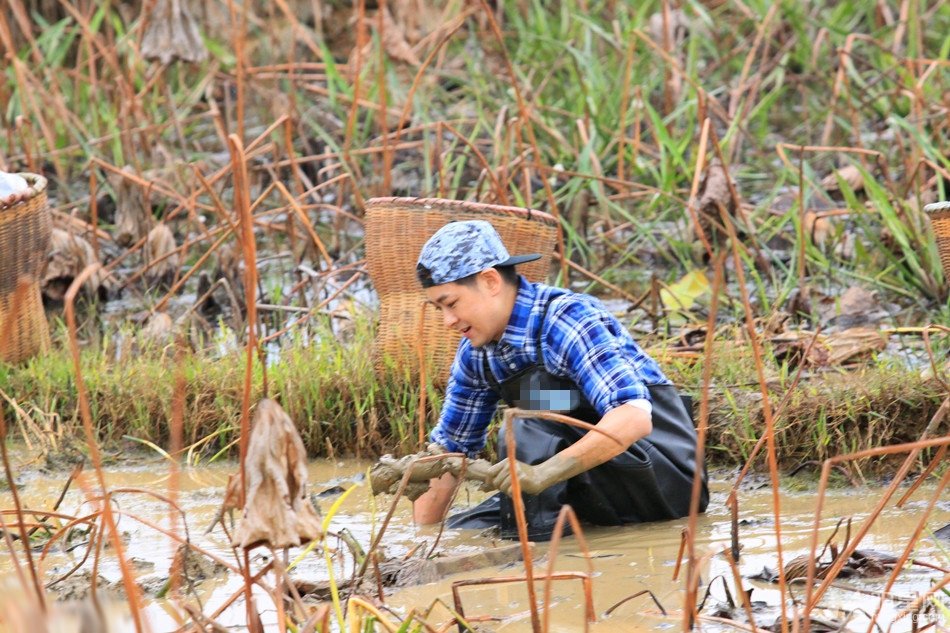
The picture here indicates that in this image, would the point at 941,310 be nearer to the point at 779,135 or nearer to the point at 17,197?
the point at 779,135

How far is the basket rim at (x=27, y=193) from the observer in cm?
452

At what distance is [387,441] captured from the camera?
4.15 metres

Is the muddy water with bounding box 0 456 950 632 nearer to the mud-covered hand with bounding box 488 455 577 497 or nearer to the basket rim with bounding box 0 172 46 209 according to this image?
the mud-covered hand with bounding box 488 455 577 497

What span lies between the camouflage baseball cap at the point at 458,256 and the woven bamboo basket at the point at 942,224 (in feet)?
4.17

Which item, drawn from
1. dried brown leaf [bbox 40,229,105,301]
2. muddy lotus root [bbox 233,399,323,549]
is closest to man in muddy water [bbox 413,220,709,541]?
muddy lotus root [bbox 233,399,323,549]

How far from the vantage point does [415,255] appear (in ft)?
13.8

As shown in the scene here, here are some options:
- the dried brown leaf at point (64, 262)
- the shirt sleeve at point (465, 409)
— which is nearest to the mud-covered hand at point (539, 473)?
the shirt sleeve at point (465, 409)

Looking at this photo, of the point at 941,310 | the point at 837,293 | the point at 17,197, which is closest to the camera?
the point at 17,197

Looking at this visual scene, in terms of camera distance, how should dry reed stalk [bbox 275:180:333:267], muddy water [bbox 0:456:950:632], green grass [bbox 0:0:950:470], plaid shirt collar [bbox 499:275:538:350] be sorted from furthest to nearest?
dry reed stalk [bbox 275:180:333:267]
green grass [bbox 0:0:950:470]
plaid shirt collar [bbox 499:275:538:350]
muddy water [bbox 0:456:950:632]

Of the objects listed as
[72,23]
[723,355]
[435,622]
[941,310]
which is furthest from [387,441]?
[72,23]

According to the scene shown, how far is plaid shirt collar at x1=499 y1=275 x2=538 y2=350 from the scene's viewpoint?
3164 mm

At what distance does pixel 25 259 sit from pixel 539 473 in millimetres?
2665

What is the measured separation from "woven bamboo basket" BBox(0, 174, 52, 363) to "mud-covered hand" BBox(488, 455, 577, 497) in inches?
95.0

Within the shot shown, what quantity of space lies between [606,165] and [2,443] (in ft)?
16.1
